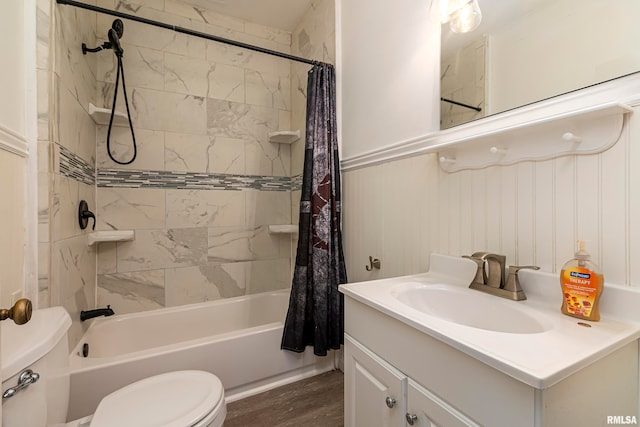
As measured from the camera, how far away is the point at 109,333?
1743 mm

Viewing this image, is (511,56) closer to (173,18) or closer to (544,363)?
(544,363)

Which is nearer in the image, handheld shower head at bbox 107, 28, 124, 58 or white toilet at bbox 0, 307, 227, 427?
white toilet at bbox 0, 307, 227, 427

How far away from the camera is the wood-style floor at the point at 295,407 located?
1.40 meters

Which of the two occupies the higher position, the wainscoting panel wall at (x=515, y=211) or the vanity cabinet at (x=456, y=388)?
the wainscoting panel wall at (x=515, y=211)

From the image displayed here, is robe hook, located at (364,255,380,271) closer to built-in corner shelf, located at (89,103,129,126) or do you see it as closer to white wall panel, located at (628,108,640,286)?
white wall panel, located at (628,108,640,286)

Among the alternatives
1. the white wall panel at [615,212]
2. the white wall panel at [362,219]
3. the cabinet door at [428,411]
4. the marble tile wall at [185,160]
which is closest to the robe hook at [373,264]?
the white wall panel at [362,219]

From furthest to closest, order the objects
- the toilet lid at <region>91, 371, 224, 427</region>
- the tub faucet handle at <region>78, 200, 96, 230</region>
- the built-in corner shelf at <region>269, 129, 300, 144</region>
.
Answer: the built-in corner shelf at <region>269, 129, 300, 144</region> → the tub faucet handle at <region>78, 200, 96, 230</region> → the toilet lid at <region>91, 371, 224, 427</region>

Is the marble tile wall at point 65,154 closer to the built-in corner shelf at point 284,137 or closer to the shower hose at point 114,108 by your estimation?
the shower hose at point 114,108

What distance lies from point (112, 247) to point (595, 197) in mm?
2541

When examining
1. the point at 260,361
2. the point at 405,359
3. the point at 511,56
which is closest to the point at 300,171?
the point at 260,361

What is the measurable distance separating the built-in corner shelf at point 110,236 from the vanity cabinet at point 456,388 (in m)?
1.70

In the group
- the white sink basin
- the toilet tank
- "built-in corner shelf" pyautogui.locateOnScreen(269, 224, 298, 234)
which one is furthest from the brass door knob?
"built-in corner shelf" pyautogui.locateOnScreen(269, 224, 298, 234)

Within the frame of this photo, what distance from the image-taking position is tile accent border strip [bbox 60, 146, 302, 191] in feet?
5.52

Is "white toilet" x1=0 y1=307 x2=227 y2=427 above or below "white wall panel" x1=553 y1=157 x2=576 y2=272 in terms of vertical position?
below
